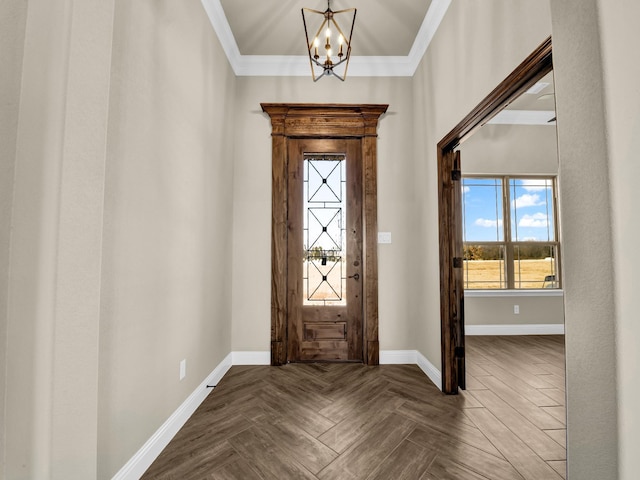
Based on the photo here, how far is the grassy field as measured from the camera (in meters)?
4.63

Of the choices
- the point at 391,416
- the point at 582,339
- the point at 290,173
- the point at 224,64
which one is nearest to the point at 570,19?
the point at 582,339

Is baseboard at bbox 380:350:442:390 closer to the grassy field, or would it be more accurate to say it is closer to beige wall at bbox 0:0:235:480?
beige wall at bbox 0:0:235:480

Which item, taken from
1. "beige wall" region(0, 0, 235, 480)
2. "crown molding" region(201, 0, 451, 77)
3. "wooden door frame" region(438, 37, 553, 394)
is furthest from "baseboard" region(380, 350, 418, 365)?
"crown molding" region(201, 0, 451, 77)

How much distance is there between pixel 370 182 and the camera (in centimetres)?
319

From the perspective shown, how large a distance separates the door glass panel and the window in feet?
8.13

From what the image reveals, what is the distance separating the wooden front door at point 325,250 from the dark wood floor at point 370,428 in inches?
13.6

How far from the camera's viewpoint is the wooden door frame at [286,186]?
10.2ft

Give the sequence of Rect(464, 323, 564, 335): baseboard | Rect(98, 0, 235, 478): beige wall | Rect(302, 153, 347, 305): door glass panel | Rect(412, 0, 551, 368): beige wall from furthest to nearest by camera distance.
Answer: Rect(464, 323, 564, 335): baseboard
Rect(302, 153, 347, 305): door glass panel
Rect(412, 0, 551, 368): beige wall
Rect(98, 0, 235, 478): beige wall

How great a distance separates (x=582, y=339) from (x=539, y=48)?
136cm

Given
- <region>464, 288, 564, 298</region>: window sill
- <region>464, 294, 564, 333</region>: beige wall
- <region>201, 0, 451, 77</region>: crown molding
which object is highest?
<region>201, 0, 451, 77</region>: crown molding

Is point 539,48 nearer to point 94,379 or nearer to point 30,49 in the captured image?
point 30,49

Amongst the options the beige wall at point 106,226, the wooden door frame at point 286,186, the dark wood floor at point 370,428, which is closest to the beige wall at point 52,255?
the beige wall at point 106,226

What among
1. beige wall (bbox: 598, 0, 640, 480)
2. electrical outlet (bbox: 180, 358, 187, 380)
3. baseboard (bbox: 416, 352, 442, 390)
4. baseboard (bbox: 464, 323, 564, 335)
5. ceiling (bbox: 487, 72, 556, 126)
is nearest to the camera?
beige wall (bbox: 598, 0, 640, 480)

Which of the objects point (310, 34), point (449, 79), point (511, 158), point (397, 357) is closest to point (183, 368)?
point (397, 357)
